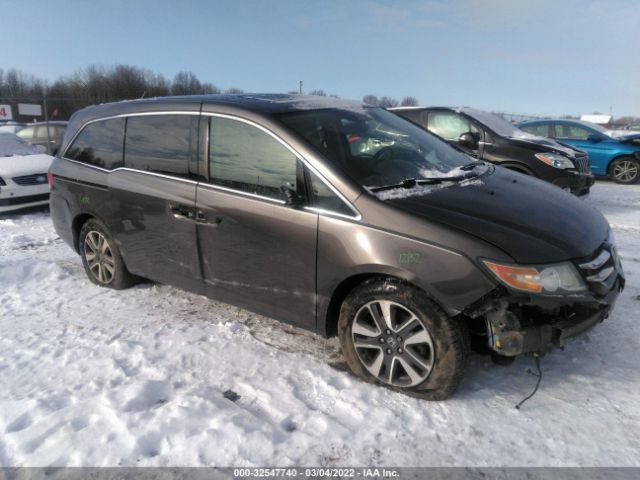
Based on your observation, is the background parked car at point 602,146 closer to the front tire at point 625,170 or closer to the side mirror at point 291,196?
the front tire at point 625,170

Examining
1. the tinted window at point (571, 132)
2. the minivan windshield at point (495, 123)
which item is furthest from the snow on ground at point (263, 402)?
the tinted window at point (571, 132)

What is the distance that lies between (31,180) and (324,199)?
731 centimetres

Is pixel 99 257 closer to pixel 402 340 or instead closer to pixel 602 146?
pixel 402 340

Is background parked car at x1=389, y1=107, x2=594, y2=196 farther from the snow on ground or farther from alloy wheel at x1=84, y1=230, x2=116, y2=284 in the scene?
alloy wheel at x1=84, y1=230, x2=116, y2=284

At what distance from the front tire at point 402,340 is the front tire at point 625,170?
10333mm

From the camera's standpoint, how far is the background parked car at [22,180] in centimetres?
785

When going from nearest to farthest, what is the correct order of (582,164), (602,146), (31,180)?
1. (582,164)
2. (31,180)
3. (602,146)

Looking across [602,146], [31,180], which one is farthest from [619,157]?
[31,180]

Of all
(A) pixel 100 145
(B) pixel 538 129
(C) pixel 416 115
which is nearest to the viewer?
(A) pixel 100 145

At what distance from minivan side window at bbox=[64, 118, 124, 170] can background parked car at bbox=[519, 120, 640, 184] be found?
32.9ft

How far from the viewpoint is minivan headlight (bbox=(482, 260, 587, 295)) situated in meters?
2.47

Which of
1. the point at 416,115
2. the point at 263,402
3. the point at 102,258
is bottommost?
the point at 263,402

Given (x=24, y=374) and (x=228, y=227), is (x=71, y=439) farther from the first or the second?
(x=228, y=227)

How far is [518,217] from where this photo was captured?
281 centimetres
